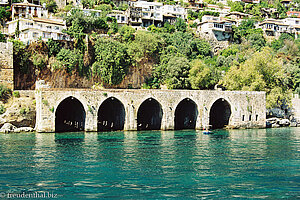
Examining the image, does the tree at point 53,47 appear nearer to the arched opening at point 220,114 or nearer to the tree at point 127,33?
the tree at point 127,33

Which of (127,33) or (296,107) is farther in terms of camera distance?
(127,33)

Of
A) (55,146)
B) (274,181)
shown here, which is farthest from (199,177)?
(55,146)

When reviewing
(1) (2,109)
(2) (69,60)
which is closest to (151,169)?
(1) (2,109)

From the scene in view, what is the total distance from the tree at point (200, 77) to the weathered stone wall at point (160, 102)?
1557cm

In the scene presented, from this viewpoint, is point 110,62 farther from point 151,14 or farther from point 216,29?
point 216,29

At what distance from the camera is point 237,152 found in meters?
33.3

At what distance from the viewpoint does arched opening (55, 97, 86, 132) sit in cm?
5522

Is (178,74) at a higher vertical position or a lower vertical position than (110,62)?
lower

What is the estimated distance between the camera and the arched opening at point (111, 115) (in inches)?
2142

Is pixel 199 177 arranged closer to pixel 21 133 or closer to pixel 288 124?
pixel 21 133

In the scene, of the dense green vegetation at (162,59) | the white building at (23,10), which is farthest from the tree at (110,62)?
the white building at (23,10)

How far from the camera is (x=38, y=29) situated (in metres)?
71.8

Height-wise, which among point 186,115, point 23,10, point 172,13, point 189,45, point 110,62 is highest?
point 172,13

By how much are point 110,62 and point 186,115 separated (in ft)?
60.7
